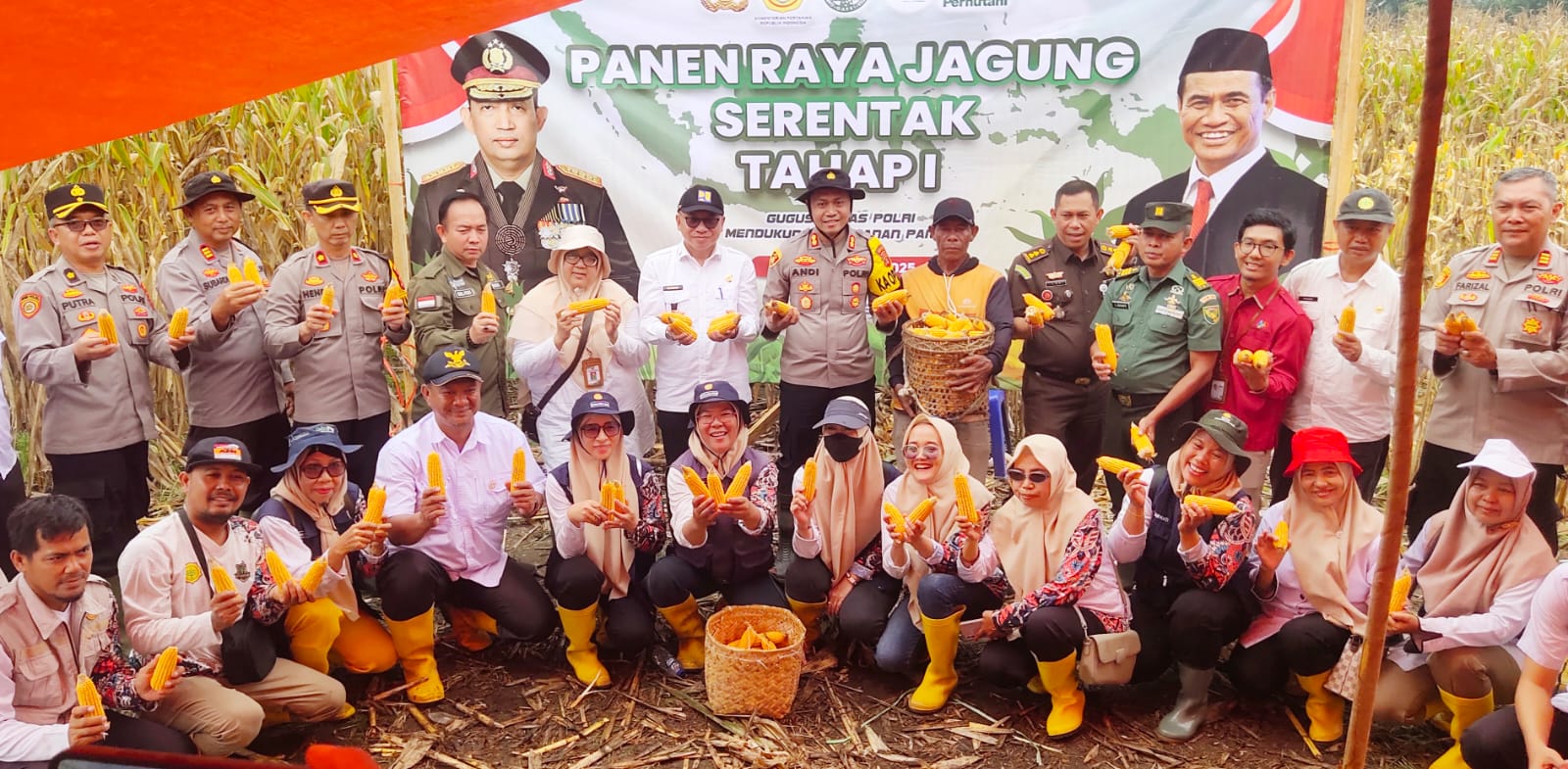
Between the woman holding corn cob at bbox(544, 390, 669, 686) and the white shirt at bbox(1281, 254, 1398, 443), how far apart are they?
319 centimetres

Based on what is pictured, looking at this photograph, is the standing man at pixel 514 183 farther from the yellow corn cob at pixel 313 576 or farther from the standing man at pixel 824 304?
the yellow corn cob at pixel 313 576

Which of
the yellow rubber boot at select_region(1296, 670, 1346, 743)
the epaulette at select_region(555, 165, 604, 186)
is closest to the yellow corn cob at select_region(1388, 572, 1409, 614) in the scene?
the yellow rubber boot at select_region(1296, 670, 1346, 743)

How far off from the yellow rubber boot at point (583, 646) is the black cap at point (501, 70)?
3.49 meters

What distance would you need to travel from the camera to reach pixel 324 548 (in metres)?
4.88

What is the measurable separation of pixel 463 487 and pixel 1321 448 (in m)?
3.73

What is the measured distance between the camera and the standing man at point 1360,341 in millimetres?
5164

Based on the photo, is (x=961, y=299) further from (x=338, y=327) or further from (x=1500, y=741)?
(x=338, y=327)

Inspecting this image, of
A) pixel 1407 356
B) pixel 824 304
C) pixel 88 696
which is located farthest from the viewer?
pixel 824 304

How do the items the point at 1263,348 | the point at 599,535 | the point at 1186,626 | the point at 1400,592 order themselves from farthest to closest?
the point at 1263,348 → the point at 599,535 → the point at 1186,626 → the point at 1400,592

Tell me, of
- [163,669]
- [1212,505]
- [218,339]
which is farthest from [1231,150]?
[163,669]

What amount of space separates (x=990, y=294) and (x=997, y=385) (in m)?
1.47

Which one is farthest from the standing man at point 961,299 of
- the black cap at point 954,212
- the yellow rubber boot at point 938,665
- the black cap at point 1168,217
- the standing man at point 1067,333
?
the yellow rubber boot at point 938,665

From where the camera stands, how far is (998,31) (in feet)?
22.0

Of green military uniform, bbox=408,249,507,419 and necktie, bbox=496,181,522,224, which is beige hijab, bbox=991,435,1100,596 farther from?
necktie, bbox=496,181,522,224
